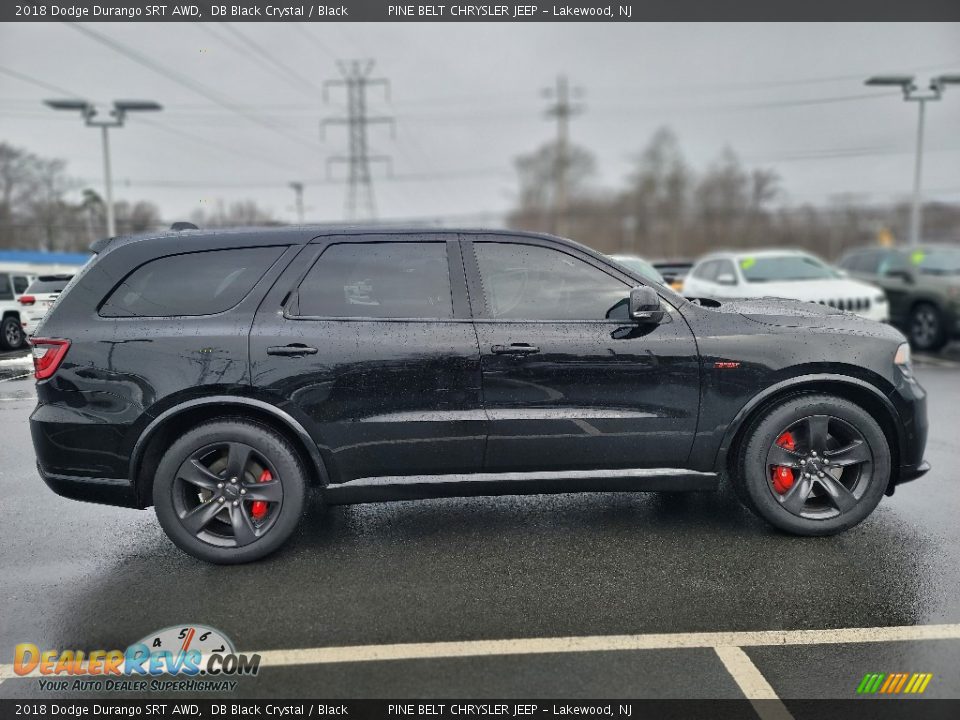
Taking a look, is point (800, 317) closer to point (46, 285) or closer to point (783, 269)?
point (46, 285)

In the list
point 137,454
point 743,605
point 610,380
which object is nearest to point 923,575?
point 743,605

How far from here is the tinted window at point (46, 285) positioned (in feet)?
15.1

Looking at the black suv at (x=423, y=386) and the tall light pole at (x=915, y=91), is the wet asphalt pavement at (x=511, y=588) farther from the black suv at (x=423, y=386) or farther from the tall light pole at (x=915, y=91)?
the tall light pole at (x=915, y=91)

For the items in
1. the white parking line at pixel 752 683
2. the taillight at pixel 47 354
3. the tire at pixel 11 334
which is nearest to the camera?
the white parking line at pixel 752 683

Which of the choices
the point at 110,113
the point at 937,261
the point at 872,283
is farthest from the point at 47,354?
the point at 110,113

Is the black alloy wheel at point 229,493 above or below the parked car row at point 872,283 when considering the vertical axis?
below

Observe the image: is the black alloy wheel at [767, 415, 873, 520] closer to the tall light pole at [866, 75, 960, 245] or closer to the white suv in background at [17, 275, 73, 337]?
the white suv in background at [17, 275, 73, 337]

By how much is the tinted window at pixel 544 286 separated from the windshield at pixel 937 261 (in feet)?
34.5

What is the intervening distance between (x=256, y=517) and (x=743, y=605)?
2.51 meters

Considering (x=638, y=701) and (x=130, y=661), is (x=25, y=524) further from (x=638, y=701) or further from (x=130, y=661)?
(x=638, y=701)

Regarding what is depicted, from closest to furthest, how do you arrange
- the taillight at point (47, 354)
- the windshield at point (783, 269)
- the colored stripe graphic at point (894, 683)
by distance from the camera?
the colored stripe graphic at point (894, 683)
the taillight at point (47, 354)
the windshield at point (783, 269)

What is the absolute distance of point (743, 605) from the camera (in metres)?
3.10

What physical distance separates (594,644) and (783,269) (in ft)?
32.0

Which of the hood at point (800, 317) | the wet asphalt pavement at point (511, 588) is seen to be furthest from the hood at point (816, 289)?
the hood at point (800, 317)
